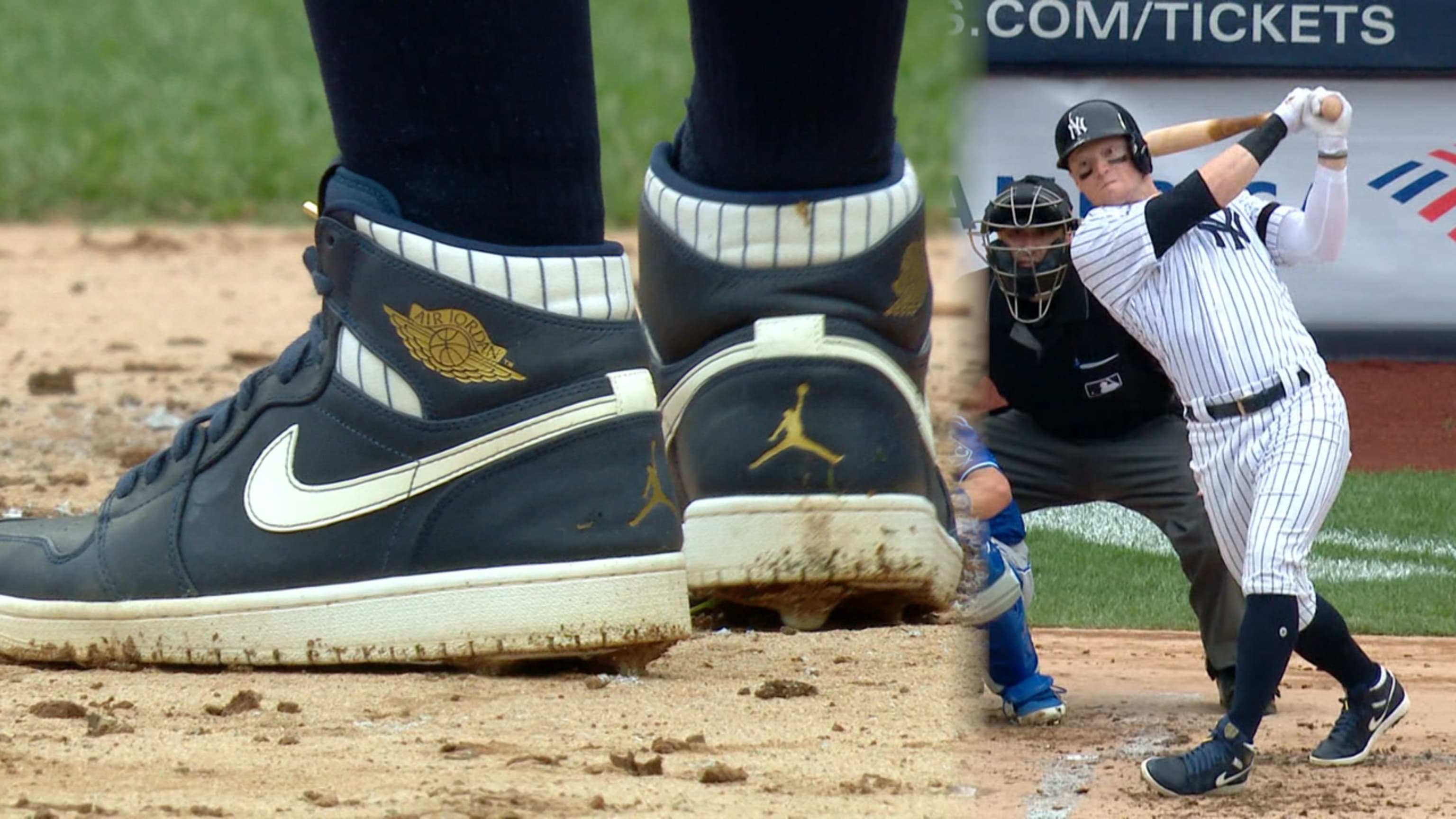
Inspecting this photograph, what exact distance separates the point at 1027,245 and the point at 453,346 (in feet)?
3.52

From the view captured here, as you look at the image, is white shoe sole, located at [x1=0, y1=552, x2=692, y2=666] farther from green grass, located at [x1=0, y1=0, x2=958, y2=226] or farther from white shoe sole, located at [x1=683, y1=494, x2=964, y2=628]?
green grass, located at [x1=0, y1=0, x2=958, y2=226]

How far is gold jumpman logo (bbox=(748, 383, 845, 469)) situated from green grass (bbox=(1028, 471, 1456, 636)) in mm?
1513

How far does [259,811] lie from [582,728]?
0.95 ft

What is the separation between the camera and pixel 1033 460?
9.01 feet

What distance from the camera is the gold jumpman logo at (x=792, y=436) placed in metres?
1.86

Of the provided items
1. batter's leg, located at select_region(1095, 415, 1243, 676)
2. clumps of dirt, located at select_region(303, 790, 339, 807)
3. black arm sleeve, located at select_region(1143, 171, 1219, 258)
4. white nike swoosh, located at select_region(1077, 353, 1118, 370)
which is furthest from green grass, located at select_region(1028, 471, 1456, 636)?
clumps of dirt, located at select_region(303, 790, 339, 807)

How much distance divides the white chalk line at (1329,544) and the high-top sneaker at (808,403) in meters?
1.65

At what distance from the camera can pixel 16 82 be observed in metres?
8.28

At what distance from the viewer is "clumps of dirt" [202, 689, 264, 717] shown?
1.55 m

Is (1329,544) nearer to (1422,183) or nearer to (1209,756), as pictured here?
(1422,183)

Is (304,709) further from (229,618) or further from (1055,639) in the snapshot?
(1055,639)

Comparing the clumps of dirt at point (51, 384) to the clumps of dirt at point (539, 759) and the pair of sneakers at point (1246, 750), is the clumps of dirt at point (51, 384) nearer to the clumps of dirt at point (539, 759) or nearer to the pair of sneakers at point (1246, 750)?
the pair of sneakers at point (1246, 750)

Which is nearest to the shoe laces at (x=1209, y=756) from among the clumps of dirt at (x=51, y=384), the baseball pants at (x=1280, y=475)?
the baseball pants at (x=1280, y=475)

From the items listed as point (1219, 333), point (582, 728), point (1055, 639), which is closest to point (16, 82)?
point (1055, 639)
